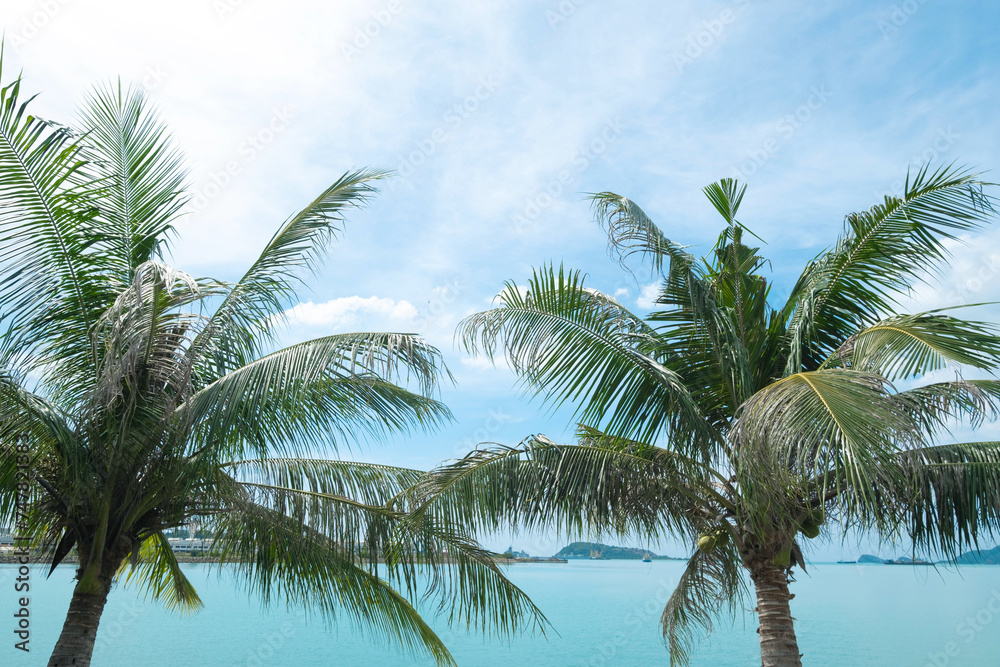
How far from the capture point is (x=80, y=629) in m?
6.03

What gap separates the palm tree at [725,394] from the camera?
6344 mm

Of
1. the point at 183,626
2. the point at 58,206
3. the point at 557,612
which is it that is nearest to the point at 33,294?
the point at 58,206

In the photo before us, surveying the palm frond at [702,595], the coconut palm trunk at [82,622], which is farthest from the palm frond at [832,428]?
the coconut palm trunk at [82,622]

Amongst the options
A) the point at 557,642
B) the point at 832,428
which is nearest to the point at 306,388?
the point at 832,428

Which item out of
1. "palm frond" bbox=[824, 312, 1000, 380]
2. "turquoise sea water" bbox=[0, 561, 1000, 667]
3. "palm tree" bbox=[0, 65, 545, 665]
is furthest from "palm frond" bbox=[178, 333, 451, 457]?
"turquoise sea water" bbox=[0, 561, 1000, 667]

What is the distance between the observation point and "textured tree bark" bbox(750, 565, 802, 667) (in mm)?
6578

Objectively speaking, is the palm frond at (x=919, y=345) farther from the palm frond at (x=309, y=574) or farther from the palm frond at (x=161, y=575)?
the palm frond at (x=161, y=575)

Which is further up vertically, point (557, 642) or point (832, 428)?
point (832, 428)

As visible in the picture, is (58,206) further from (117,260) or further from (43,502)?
(43,502)

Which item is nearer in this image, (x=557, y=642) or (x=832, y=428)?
(x=832, y=428)

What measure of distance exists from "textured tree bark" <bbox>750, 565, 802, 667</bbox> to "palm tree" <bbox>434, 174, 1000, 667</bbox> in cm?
1

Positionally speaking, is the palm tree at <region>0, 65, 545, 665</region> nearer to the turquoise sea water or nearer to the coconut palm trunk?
the coconut palm trunk

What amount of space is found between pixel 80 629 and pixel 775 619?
5.98m

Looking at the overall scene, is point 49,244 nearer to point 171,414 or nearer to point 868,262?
point 171,414
